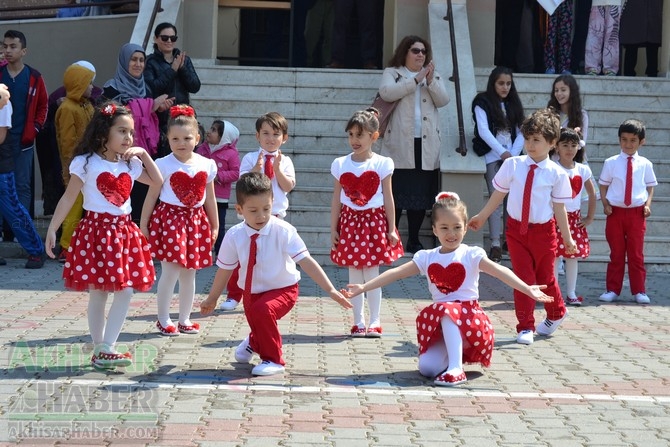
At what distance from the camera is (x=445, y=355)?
24.6 ft

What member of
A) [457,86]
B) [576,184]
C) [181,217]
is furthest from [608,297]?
[181,217]

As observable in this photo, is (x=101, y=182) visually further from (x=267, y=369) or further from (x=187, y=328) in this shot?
(x=187, y=328)

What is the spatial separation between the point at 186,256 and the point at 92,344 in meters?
0.93

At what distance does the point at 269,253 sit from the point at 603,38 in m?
9.57

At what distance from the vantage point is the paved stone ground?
19.7 ft

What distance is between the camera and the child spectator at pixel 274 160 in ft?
30.2

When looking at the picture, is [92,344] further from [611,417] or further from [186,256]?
[611,417]

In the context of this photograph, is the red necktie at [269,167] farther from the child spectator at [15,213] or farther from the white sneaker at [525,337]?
the child spectator at [15,213]

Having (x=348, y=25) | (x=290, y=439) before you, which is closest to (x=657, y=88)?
(x=348, y=25)

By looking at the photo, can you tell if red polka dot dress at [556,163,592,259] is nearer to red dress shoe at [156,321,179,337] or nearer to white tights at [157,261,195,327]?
white tights at [157,261,195,327]

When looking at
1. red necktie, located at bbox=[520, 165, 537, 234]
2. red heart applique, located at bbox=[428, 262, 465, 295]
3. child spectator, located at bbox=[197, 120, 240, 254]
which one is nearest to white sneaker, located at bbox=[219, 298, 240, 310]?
child spectator, located at bbox=[197, 120, 240, 254]

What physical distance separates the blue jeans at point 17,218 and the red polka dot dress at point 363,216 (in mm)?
4327

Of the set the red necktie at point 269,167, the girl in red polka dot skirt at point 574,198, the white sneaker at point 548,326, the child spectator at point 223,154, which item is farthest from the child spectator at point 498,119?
the red necktie at point 269,167

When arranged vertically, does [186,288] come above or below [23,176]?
below
